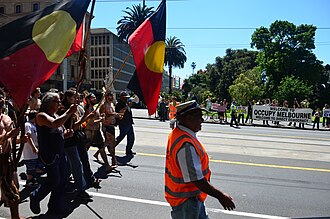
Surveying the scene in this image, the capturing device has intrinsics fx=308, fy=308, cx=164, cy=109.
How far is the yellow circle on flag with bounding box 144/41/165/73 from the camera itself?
462cm

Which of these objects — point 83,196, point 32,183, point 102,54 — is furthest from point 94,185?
point 102,54

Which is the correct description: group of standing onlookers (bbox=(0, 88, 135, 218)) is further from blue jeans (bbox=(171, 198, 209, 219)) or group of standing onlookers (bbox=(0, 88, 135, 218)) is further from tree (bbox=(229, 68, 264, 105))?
tree (bbox=(229, 68, 264, 105))

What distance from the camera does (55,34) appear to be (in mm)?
3619

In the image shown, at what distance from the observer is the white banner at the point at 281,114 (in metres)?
19.8

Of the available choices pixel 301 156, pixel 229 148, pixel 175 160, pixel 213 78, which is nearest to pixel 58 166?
pixel 175 160

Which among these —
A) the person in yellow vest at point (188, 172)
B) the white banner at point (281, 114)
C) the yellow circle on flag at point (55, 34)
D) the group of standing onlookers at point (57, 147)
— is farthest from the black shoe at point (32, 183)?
the white banner at point (281, 114)

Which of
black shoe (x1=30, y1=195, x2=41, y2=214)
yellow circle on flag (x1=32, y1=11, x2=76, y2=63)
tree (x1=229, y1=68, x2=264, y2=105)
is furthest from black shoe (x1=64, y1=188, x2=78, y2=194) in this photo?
tree (x1=229, y1=68, x2=264, y2=105)

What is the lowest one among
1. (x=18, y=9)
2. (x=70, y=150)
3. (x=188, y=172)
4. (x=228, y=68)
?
(x=70, y=150)

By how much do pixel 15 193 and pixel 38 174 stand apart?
208cm

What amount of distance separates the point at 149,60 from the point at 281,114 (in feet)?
57.6

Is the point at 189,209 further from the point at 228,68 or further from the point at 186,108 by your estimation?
the point at 228,68

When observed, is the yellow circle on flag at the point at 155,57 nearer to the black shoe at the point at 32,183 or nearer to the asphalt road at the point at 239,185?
the asphalt road at the point at 239,185

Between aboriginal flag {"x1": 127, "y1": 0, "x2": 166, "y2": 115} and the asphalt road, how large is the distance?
1647mm

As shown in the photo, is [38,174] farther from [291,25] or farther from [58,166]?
[291,25]
